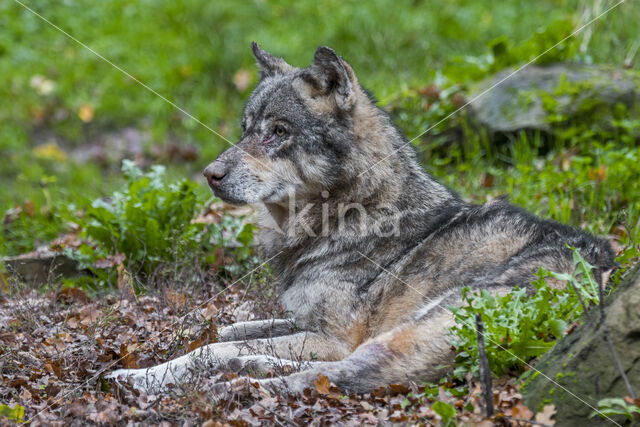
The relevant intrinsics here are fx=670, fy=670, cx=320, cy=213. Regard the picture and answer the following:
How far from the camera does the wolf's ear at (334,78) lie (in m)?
4.67

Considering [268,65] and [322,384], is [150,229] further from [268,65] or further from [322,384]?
[322,384]

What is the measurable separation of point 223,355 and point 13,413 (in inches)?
48.9

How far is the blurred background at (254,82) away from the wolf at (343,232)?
2341mm

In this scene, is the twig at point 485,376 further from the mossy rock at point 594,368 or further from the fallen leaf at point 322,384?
the fallen leaf at point 322,384

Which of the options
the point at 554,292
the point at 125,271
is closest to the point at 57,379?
the point at 125,271

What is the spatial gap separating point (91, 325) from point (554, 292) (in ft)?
10.0

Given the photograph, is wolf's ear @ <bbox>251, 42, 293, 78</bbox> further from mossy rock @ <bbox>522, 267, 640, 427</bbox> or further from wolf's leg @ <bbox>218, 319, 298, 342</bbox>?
mossy rock @ <bbox>522, 267, 640, 427</bbox>

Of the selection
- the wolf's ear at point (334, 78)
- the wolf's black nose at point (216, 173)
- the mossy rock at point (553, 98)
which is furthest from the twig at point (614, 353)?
the mossy rock at point (553, 98)

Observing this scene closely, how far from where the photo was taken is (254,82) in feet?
40.6

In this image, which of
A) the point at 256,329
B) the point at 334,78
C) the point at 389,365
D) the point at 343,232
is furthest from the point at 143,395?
the point at 334,78

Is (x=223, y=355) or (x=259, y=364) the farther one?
(x=223, y=355)

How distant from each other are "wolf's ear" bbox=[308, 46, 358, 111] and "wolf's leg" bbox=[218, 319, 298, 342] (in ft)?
5.26

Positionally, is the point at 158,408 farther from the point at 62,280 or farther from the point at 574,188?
the point at 574,188

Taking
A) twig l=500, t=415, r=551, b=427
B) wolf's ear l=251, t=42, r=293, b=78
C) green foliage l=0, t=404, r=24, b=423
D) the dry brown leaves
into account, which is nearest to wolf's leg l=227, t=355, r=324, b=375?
the dry brown leaves
